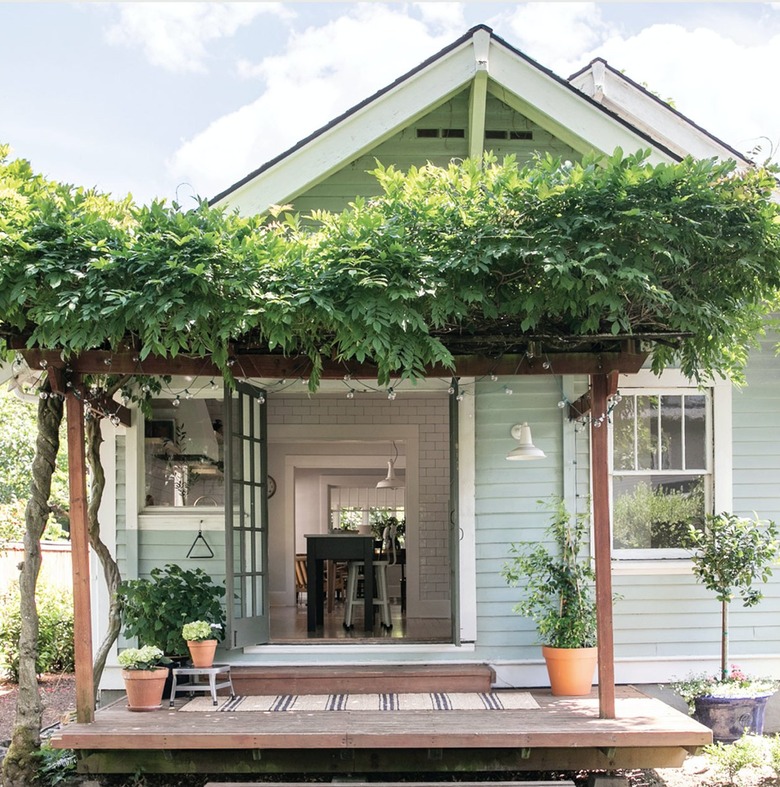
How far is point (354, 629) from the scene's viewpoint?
29.6 feet

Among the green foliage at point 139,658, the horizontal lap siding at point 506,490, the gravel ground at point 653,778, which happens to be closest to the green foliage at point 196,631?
the green foliage at point 139,658

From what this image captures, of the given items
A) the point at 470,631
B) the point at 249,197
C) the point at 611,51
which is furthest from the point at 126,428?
the point at 611,51

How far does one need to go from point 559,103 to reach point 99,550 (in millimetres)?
4388

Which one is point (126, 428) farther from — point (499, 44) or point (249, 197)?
point (499, 44)

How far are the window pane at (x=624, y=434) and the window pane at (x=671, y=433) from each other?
0.23 meters

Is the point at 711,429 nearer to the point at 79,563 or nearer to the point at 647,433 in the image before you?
the point at 647,433

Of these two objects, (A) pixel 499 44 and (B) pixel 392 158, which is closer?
(A) pixel 499 44

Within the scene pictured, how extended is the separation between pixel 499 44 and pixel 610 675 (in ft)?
13.7

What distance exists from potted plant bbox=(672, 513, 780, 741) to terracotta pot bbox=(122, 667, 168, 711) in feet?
11.3

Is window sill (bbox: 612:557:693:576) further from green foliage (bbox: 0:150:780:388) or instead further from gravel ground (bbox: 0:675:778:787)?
green foliage (bbox: 0:150:780:388)

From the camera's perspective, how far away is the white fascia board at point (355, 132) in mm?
6770

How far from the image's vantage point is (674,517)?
718 cm

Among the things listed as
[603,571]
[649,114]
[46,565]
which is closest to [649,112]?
[649,114]

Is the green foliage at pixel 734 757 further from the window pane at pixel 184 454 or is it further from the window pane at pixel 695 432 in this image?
the window pane at pixel 184 454
